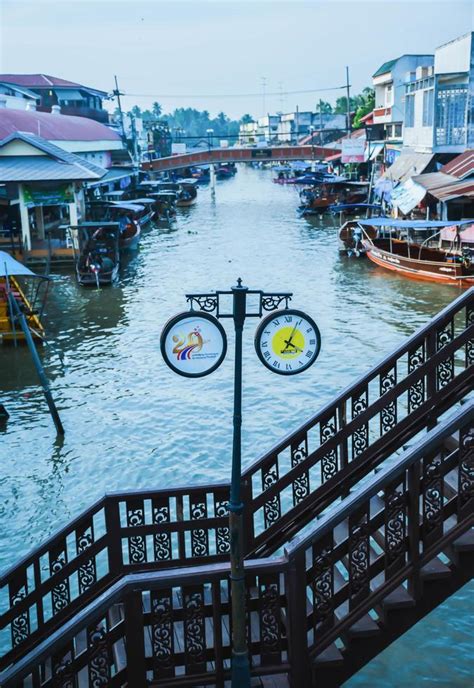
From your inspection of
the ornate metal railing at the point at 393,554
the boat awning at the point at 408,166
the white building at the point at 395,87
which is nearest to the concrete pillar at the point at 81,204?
the boat awning at the point at 408,166

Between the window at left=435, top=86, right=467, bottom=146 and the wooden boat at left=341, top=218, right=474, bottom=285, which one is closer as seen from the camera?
the wooden boat at left=341, top=218, right=474, bottom=285

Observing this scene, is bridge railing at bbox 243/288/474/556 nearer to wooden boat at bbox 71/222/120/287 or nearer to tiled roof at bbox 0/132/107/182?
wooden boat at bbox 71/222/120/287

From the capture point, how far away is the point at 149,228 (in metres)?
52.7

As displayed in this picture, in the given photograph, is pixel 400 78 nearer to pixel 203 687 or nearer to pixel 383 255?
pixel 383 255

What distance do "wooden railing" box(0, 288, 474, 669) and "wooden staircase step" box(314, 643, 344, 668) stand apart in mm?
1780

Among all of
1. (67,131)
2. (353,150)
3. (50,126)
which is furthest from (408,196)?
(353,150)

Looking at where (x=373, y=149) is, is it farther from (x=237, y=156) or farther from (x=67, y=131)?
(x=67, y=131)

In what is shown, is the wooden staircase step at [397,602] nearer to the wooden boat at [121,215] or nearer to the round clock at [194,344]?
the round clock at [194,344]

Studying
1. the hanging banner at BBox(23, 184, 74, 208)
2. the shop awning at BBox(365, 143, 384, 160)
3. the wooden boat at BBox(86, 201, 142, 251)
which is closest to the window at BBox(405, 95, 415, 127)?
the shop awning at BBox(365, 143, 384, 160)

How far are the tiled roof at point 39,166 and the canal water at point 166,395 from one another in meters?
4.49

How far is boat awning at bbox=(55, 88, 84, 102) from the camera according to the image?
77.6m

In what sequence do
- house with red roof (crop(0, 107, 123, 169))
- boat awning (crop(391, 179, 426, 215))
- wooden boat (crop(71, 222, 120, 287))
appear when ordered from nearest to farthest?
wooden boat (crop(71, 222, 120, 287)) → boat awning (crop(391, 179, 426, 215)) → house with red roof (crop(0, 107, 123, 169))

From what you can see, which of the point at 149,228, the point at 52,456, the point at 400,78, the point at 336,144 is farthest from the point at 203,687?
the point at 336,144

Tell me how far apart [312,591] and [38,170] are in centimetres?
3189
